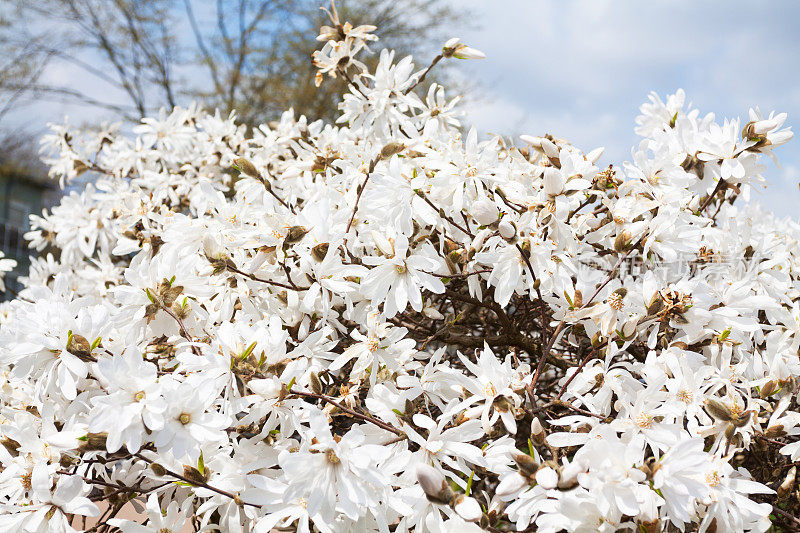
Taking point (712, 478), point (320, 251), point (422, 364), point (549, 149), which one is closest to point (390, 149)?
point (320, 251)

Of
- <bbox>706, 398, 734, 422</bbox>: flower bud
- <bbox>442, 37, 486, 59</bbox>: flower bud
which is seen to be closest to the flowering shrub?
<bbox>706, 398, 734, 422</bbox>: flower bud

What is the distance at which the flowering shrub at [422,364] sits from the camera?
1.08 metres

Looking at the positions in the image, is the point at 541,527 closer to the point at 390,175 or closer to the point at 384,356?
the point at 384,356

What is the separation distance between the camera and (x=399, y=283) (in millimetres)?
1344

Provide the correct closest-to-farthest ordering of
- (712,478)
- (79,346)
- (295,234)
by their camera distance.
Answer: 1. (712,478)
2. (79,346)
3. (295,234)

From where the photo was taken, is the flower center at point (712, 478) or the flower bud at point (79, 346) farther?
the flower bud at point (79, 346)

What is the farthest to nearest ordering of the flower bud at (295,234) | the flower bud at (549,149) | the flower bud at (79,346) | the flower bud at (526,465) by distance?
the flower bud at (549,149) < the flower bud at (295,234) < the flower bud at (79,346) < the flower bud at (526,465)

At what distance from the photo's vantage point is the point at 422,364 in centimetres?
152

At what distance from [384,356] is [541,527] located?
52 centimetres

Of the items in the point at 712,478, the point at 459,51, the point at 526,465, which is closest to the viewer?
the point at 526,465

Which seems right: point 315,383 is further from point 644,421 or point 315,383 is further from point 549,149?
point 549,149

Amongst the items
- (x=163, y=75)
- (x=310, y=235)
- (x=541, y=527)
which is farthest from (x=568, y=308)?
(x=163, y=75)

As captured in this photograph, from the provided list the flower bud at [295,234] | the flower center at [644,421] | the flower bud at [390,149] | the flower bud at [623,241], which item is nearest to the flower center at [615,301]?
the flower bud at [623,241]

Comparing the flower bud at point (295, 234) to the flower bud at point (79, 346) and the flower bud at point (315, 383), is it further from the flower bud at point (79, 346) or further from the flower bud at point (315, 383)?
the flower bud at point (79, 346)
